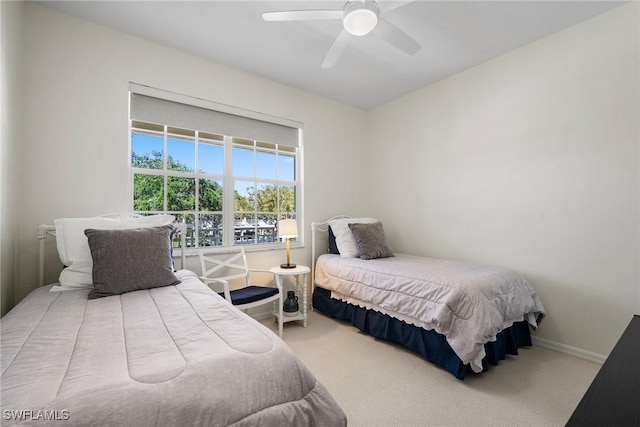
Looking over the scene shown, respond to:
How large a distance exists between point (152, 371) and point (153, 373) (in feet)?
0.05

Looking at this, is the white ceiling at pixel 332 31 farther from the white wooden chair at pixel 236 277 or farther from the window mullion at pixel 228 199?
the white wooden chair at pixel 236 277

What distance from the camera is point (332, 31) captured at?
97.1 inches

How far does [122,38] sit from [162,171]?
1185 millimetres

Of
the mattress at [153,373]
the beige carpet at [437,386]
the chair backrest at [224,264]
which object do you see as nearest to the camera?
the mattress at [153,373]

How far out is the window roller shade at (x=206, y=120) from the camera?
2.62 metres

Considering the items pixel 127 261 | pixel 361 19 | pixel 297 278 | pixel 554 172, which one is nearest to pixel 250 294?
pixel 297 278

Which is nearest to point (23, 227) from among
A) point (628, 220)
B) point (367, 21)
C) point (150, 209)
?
point (150, 209)

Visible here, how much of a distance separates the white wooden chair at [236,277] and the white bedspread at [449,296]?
769mm

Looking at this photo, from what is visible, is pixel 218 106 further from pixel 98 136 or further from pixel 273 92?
pixel 98 136

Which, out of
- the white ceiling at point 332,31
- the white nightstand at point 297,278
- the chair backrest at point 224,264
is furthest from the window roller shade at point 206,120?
the white nightstand at point 297,278

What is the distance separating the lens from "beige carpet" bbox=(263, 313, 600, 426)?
1661 mm

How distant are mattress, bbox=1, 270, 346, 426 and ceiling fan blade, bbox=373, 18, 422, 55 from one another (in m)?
2.03

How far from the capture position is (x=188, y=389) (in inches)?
30.9

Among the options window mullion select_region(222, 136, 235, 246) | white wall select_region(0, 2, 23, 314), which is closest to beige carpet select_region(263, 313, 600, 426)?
window mullion select_region(222, 136, 235, 246)
